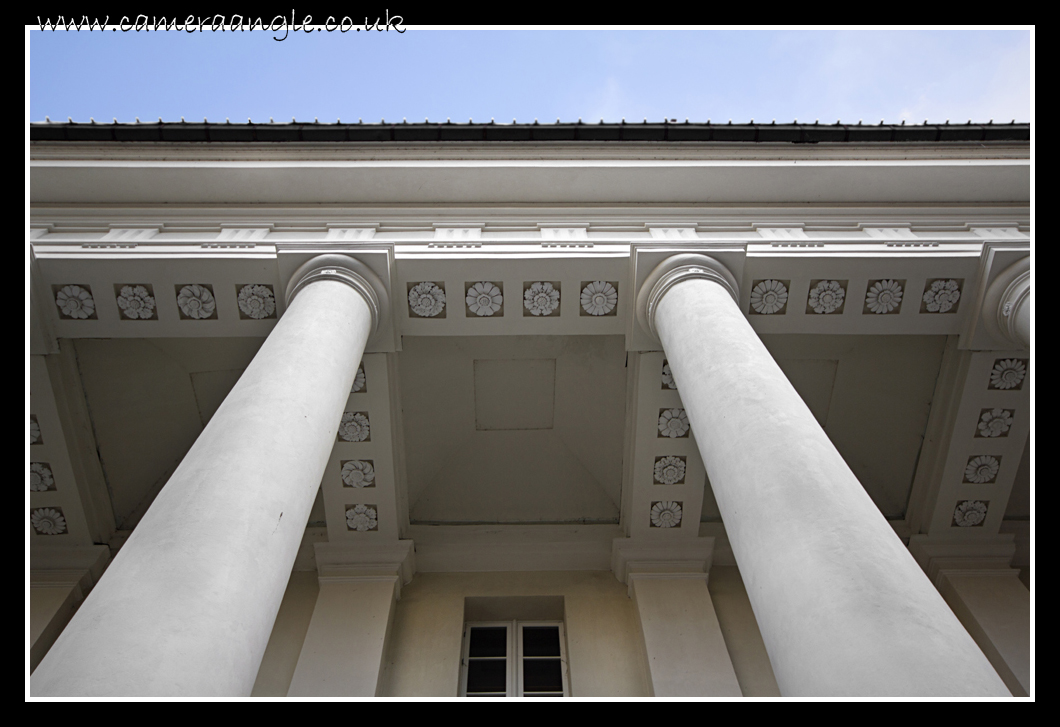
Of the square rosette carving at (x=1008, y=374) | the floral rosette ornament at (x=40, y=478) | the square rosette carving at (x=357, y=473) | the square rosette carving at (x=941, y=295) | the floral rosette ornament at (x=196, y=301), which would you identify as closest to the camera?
the floral rosette ornament at (x=196, y=301)

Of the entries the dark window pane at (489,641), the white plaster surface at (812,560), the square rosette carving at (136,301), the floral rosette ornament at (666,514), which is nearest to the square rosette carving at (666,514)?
the floral rosette ornament at (666,514)

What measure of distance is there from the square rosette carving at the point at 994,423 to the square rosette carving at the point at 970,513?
124 cm

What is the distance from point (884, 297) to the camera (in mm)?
9484

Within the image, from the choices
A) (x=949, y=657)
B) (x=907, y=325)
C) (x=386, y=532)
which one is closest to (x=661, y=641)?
(x=386, y=532)

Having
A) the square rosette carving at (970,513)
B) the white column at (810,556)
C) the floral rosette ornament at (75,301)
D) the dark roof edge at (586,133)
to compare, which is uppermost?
the dark roof edge at (586,133)

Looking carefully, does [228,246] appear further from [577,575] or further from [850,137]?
[850,137]

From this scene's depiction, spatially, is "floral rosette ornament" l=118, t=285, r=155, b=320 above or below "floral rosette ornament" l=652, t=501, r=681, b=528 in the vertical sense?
above

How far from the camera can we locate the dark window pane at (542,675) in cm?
1062

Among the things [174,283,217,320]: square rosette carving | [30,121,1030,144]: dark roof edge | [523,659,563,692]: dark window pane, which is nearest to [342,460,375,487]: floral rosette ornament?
[174,283,217,320]: square rosette carving

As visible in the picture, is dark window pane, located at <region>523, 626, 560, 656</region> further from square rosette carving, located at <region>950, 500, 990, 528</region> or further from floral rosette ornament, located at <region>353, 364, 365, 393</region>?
square rosette carving, located at <region>950, 500, 990, 528</region>

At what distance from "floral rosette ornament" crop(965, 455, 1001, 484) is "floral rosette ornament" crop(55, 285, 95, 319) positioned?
13091mm

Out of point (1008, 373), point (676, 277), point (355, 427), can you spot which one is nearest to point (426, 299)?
point (355, 427)

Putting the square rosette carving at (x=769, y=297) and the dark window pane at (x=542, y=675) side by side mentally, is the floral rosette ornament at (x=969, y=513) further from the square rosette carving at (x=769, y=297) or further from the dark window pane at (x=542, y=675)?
the dark window pane at (x=542, y=675)

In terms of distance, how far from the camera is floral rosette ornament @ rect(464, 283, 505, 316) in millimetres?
9445
